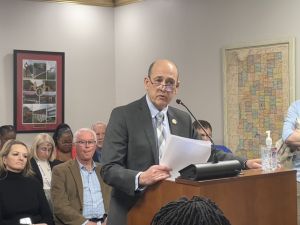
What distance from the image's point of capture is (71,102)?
6.31 metres

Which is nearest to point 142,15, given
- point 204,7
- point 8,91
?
point 204,7

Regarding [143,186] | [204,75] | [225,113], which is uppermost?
[204,75]

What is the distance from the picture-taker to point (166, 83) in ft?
6.95

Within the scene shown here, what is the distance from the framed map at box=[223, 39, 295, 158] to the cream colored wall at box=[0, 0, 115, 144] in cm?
205

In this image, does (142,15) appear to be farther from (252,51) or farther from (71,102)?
(252,51)

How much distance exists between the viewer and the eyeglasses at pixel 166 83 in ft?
6.95

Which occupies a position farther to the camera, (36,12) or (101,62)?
(101,62)

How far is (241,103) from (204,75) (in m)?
0.63

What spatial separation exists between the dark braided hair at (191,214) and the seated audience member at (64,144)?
4.49m

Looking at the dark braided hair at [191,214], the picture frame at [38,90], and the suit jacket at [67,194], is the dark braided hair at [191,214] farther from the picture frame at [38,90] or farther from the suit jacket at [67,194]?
the picture frame at [38,90]

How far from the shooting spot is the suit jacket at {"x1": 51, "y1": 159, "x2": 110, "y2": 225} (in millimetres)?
3889

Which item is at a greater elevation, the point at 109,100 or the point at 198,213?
the point at 109,100

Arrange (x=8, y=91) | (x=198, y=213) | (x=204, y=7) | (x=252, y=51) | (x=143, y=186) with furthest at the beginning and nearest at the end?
(x=8, y=91) → (x=204, y=7) → (x=252, y=51) → (x=143, y=186) → (x=198, y=213)

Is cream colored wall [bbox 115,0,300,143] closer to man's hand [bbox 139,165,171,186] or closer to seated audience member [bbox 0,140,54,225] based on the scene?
seated audience member [bbox 0,140,54,225]
